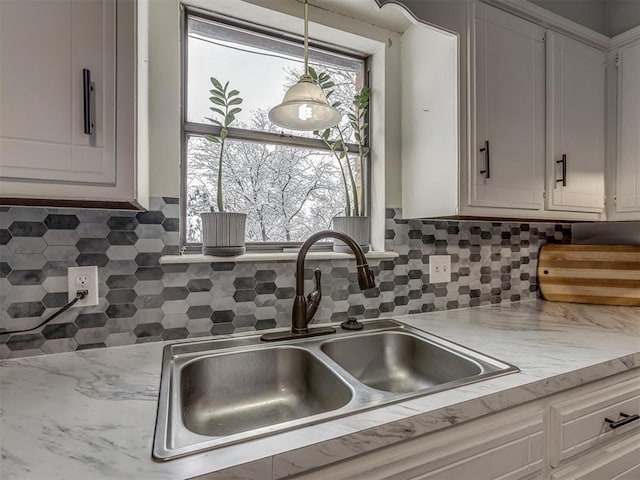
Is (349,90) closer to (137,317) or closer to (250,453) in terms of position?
(137,317)

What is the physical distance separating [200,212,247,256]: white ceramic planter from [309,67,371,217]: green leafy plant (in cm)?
53

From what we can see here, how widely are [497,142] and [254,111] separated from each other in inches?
39.1

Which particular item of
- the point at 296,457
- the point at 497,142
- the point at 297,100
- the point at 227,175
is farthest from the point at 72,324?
the point at 497,142

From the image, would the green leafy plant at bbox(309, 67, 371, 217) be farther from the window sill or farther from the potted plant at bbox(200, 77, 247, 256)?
the potted plant at bbox(200, 77, 247, 256)

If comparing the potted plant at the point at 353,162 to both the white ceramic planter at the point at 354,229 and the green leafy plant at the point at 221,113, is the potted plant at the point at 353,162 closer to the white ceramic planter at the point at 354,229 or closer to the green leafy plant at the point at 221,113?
the white ceramic planter at the point at 354,229

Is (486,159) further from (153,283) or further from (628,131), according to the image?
(153,283)

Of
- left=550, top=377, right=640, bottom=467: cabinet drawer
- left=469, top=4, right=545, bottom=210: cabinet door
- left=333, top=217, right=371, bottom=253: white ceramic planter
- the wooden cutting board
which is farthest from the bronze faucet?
the wooden cutting board

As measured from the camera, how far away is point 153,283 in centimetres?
111

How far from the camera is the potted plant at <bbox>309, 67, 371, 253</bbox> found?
1423mm

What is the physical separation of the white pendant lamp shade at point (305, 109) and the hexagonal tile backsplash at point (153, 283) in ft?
1.57

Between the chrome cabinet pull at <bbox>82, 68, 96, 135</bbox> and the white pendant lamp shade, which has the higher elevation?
the white pendant lamp shade

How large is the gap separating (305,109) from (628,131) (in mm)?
1591

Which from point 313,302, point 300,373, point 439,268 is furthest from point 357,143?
point 300,373

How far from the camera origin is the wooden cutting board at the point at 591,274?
64.1 inches
